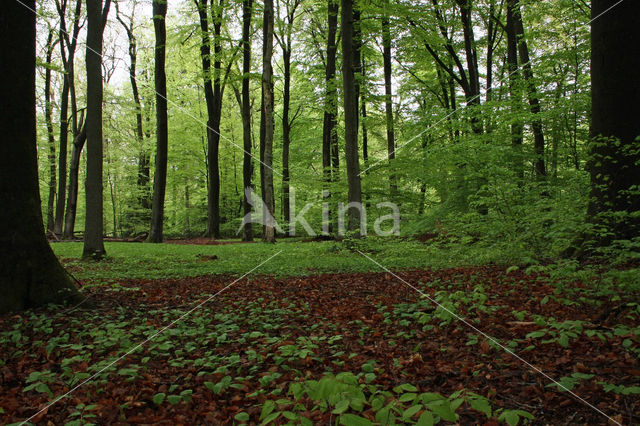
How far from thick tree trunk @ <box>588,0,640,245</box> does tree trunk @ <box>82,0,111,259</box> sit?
9.56 meters

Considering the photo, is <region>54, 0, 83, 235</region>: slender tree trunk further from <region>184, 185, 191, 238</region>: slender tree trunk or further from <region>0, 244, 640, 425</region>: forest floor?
<region>0, 244, 640, 425</region>: forest floor

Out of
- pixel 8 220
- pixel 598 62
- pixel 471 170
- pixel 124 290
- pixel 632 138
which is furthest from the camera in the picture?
pixel 471 170

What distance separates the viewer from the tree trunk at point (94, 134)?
857 cm

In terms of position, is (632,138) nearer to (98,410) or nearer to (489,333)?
(489,333)

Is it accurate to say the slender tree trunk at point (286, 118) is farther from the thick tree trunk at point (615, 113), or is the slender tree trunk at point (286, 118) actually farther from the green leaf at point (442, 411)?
the green leaf at point (442, 411)

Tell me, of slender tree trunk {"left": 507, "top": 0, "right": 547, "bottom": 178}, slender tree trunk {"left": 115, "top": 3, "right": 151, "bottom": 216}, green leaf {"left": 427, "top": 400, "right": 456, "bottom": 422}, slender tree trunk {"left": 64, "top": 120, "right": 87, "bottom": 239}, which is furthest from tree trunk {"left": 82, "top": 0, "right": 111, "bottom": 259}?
slender tree trunk {"left": 115, "top": 3, "right": 151, "bottom": 216}

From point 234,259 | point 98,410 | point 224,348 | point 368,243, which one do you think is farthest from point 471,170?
point 98,410

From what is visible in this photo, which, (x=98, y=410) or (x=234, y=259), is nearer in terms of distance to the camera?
(x=98, y=410)

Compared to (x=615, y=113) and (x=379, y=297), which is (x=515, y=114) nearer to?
(x=615, y=113)

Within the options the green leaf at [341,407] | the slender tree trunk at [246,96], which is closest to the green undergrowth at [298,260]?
the green leaf at [341,407]

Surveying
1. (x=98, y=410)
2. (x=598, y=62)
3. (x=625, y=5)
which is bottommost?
(x=98, y=410)

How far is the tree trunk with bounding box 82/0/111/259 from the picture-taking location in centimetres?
857

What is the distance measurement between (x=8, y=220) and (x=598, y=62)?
726cm

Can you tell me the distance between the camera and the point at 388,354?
120 inches
